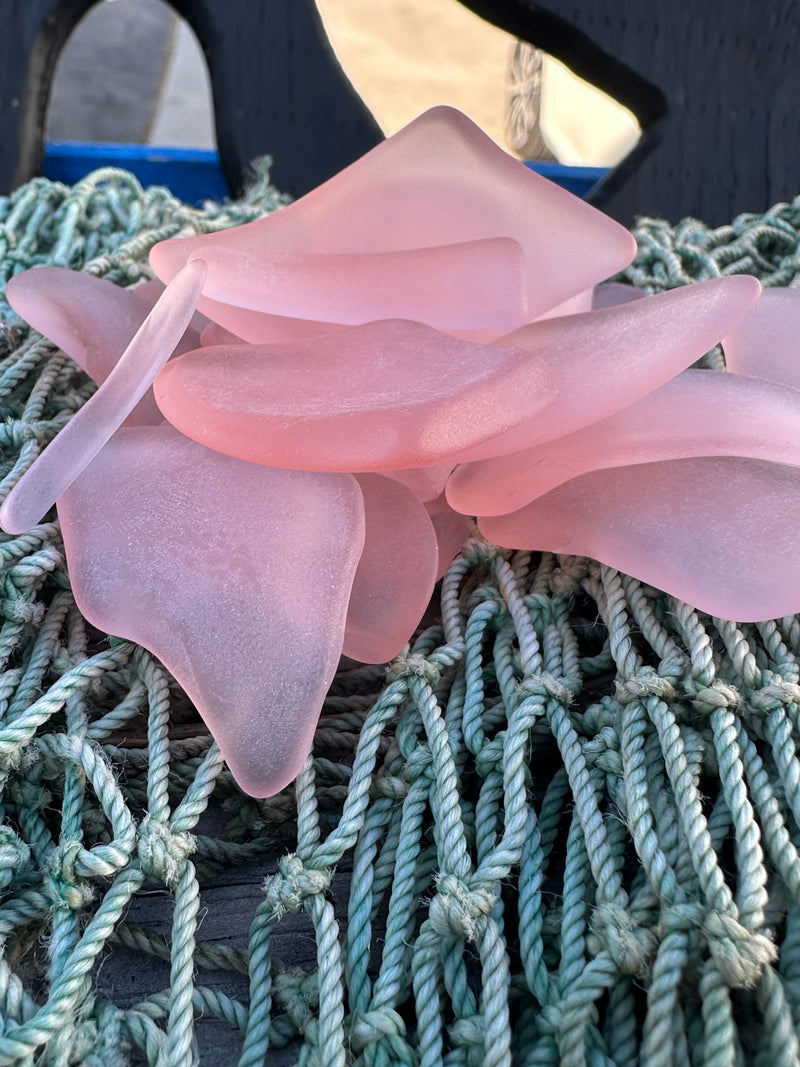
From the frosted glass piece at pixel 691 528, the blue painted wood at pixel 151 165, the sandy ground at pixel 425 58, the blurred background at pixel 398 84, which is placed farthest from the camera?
the sandy ground at pixel 425 58

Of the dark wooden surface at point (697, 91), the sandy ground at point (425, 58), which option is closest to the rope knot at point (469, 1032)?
the dark wooden surface at point (697, 91)

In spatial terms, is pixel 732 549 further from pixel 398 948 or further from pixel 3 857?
pixel 3 857

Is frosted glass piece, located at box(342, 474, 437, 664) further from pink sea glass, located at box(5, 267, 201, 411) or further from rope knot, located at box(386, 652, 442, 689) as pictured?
pink sea glass, located at box(5, 267, 201, 411)

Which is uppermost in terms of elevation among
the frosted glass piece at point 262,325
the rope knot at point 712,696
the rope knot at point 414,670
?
the frosted glass piece at point 262,325

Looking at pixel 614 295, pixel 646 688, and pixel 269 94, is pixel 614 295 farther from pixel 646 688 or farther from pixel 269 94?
pixel 269 94

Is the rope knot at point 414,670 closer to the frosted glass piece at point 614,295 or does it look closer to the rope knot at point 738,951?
the rope knot at point 738,951

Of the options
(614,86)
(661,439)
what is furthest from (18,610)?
(614,86)
